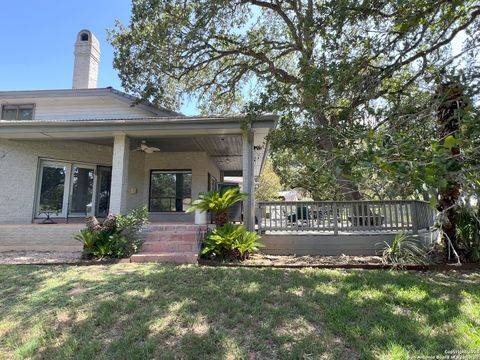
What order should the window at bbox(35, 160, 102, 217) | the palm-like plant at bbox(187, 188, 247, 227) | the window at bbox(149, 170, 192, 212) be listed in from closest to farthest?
the palm-like plant at bbox(187, 188, 247, 227) < the window at bbox(35, 160, 102, 217) < the window at bbox(149, 170, 192, 212)

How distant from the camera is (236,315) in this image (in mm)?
3752

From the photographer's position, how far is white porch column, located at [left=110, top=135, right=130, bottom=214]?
354 inches

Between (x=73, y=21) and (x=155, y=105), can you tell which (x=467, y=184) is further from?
(x=73, y=21)

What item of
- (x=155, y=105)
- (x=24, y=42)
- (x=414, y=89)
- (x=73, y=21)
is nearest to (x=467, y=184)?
(x=414, y=89)

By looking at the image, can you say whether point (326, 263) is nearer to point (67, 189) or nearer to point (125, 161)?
point (125, 161)

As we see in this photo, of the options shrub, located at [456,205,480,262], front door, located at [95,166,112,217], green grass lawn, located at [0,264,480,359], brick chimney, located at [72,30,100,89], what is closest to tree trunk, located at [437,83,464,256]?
shrub, located at [456,205,480,262]

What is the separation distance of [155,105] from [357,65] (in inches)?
329

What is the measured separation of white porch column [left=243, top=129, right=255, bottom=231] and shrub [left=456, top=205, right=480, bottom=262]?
16.1 feet

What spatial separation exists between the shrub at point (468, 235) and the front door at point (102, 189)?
11.9m

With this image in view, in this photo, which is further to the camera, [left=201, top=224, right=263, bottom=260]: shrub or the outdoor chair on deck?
the outdoor chair on deck

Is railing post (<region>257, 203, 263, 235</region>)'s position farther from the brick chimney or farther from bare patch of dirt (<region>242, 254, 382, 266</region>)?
the brick chimney

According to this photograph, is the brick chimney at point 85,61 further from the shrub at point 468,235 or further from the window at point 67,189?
the shrub at point 468,235

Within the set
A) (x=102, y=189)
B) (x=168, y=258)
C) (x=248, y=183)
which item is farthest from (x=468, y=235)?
(x=102, y=189)

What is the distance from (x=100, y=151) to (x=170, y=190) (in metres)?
3.25
